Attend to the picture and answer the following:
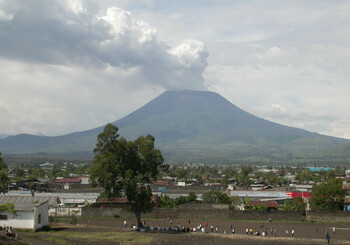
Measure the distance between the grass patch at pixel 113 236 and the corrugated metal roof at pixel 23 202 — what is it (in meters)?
3.48

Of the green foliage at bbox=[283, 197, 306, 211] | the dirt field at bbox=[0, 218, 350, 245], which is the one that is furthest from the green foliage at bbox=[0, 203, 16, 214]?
the green foliage at bbox=[283, 197, 306, 211]

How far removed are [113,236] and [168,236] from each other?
4.60 meters

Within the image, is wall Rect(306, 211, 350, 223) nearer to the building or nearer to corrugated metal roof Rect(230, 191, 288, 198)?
the building

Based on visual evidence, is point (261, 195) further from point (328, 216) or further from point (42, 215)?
point (42, 215)

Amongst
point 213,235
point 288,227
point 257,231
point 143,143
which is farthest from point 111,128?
point 288,227

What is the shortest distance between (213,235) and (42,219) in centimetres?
1515

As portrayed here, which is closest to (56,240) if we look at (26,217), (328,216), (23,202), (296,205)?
(26,217)

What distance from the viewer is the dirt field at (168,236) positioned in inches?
1337

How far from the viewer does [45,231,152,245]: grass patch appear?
1348 inches

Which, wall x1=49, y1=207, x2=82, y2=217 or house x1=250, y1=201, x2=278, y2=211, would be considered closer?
wall x1=49, y1=207, x2=82, y2=217

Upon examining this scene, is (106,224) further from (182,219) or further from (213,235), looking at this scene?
(213,235)

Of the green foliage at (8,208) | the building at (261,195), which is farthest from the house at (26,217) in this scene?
the building at (261,195)

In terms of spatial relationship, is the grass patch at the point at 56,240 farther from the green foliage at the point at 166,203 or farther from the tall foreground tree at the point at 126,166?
the green foliage at the point at 166,203

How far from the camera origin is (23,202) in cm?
4094
